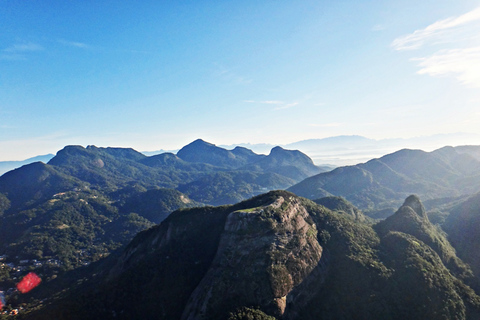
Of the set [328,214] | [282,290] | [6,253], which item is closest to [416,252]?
[328,214]

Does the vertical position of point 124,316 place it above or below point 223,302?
below

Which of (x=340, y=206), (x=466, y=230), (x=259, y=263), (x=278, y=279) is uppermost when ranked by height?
(x=259, y=263)

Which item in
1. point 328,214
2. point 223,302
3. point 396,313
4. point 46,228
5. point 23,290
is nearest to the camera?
point 223,302

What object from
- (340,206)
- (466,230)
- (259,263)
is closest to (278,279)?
(259,263)

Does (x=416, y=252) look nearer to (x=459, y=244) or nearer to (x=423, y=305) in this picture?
(x=423, y=305)

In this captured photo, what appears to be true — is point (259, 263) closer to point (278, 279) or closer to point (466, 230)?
point (278, 279)

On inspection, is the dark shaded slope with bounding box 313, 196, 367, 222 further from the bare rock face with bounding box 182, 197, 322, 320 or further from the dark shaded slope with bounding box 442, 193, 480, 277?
the bare rock face with bounding box 182, 197, 322, 320
